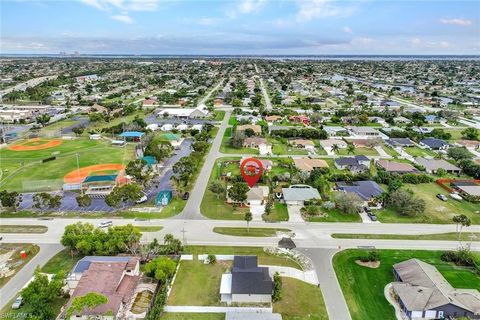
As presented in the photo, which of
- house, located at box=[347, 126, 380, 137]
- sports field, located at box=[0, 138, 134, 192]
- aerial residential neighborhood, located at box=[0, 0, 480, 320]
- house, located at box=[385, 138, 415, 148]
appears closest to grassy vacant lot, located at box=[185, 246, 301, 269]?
aerial residential neighborhood, located at box=[0, 0, 480, 320]

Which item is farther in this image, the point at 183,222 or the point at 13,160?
the point at 13,160

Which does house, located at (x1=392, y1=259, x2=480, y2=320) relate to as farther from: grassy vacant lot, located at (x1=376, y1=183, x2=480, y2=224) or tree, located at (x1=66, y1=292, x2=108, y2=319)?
tree, located at (x1=66, y1=292, x2=108, y2=319)

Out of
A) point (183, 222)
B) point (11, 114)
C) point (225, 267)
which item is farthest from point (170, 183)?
point (11, 114)

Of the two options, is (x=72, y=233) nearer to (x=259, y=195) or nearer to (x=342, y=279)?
(x=259, y=195)

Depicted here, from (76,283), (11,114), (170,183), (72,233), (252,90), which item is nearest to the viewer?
(76,283)

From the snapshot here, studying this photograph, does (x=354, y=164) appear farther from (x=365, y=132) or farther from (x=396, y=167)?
(x=365, y=132)

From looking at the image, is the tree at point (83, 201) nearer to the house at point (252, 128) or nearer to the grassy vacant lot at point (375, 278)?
the grassy vacant lot at point (375, 278)

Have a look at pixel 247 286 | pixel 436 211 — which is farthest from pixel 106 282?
pixel 436 211

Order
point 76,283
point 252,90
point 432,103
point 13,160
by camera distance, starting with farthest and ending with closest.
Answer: point 252,90, point 432,103, point 13,160, point 76,283
